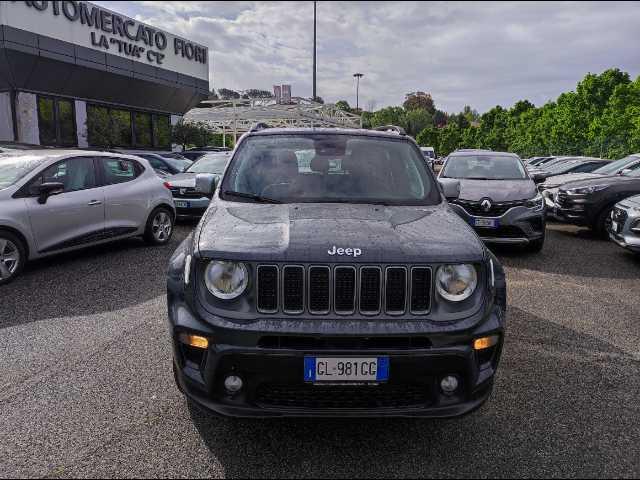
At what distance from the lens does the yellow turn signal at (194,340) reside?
2566 mm

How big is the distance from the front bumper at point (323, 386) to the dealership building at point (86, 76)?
65.5 feet

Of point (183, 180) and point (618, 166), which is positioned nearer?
point (183, 180)

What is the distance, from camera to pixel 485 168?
9133mm

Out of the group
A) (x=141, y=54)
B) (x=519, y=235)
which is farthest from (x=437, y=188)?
(x=141, y=54)

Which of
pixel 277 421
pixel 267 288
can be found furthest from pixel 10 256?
pixel 267 288

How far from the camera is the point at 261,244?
2693 mm

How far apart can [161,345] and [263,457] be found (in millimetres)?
1841

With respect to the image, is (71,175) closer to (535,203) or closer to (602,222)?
(535,203)

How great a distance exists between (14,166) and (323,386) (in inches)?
230

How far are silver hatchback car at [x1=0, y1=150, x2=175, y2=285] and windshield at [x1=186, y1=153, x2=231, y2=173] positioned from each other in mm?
3067

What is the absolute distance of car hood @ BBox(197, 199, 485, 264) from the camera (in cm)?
264

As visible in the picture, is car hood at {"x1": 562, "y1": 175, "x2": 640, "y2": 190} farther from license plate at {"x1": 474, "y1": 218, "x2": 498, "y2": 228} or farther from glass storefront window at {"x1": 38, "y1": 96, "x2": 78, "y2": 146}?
glass storefront window at {"x1": 38, "y1": 96, "x2": 78, "y2": 146}

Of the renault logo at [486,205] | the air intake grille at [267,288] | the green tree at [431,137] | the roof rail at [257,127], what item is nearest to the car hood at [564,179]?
the renault logo at [486,205]

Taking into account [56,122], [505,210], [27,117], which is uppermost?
[27,117]
